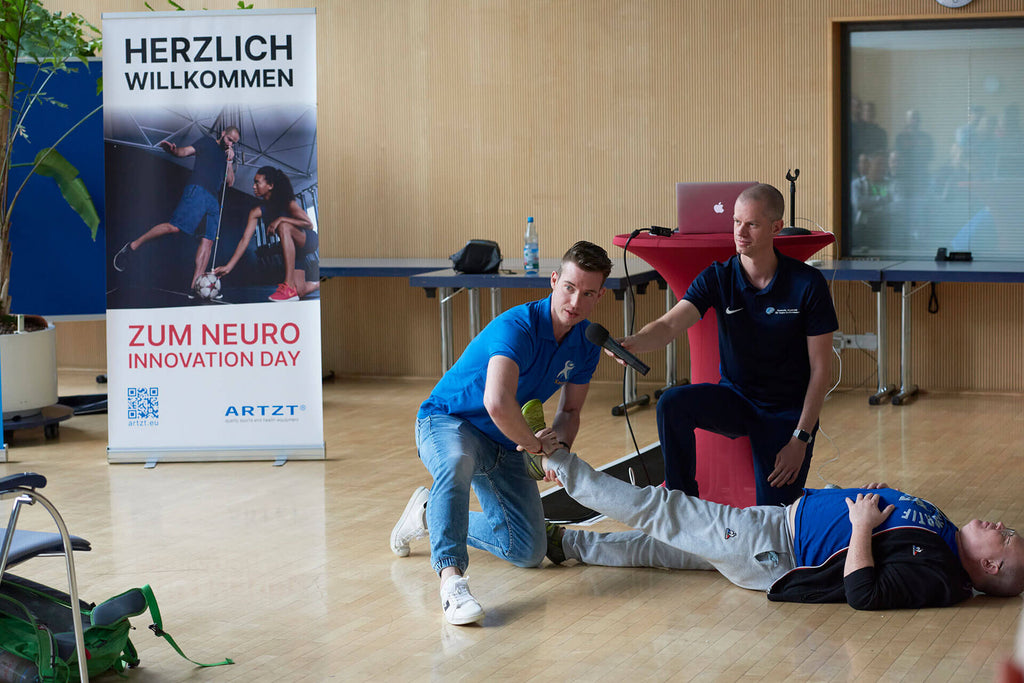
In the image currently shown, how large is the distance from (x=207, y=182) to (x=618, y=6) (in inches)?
127

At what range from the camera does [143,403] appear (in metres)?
5.48

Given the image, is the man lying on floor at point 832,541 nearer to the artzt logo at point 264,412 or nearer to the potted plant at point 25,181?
the artzt logo at point 264,412

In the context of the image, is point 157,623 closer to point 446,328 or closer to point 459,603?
point 459,603

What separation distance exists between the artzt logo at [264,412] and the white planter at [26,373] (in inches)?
54.3

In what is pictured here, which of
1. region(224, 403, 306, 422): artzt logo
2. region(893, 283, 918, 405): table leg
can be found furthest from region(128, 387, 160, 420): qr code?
region(893, 283, 918, 405): table leg

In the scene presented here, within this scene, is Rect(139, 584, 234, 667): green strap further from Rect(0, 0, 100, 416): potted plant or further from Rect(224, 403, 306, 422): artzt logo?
Rect(0, 0, 100, 416): potted plant

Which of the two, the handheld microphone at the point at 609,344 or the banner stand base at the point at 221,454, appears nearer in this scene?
the handheld microphone at the point at 609,344

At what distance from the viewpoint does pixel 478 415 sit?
367cm

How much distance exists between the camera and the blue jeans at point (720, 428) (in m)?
3.91

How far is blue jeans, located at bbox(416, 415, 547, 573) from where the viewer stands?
135 inches

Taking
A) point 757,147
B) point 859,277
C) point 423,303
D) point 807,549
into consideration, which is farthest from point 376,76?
point 807,549

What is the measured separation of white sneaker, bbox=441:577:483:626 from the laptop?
170 cm

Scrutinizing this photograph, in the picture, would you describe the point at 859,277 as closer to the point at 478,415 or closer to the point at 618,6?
the point at 618,6

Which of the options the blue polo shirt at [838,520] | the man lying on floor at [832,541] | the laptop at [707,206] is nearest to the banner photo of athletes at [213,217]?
the laptop at [707,206]
